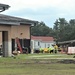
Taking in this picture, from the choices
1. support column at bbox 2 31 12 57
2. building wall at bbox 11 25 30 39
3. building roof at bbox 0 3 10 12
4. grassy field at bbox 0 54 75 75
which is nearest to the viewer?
grassy field at bbox 0 54 75 75

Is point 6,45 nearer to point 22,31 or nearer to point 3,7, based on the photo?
point 3,7

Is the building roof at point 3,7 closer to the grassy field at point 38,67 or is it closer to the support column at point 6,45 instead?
the support column at point 6,45

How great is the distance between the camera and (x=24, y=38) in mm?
60281

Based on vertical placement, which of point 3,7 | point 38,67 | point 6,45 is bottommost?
point 38,67

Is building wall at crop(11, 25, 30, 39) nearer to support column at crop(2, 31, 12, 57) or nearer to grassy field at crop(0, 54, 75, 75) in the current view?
support column at crop(2, 31, 12, 57)

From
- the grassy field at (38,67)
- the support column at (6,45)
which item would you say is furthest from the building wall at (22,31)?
the grassy field at (38,67)

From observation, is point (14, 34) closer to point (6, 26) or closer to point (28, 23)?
point (28, 23)

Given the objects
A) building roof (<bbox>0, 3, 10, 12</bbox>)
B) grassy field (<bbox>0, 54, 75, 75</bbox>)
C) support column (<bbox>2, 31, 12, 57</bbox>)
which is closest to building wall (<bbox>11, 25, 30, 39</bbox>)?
building roof (<bbox>0, 3, 10, 12</bbox>)

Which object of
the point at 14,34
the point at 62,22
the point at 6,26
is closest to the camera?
the point at 6,26

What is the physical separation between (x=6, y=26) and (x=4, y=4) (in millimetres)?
2596

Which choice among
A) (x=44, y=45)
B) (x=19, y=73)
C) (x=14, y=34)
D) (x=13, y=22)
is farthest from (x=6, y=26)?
(x=44, y=45)

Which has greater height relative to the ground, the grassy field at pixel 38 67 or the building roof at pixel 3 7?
the building roof at pixel 3 7

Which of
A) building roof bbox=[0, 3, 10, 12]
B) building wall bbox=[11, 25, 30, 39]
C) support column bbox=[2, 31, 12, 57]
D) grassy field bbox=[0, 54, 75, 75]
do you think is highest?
building roof bbox=[0, 3, 10, 12]

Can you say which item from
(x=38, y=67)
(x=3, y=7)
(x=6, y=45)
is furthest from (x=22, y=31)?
(x=38, y=67)
